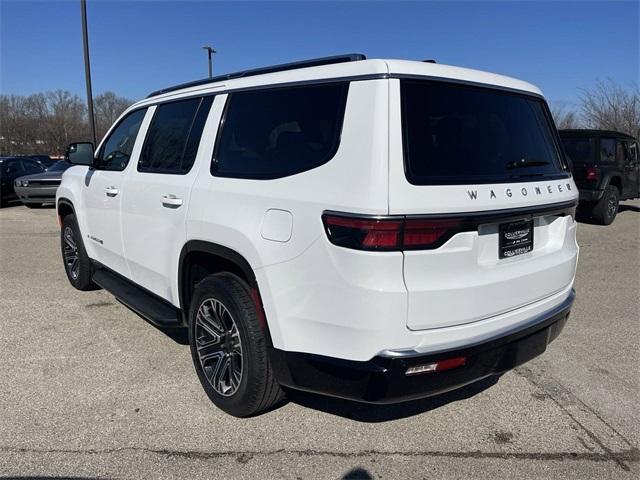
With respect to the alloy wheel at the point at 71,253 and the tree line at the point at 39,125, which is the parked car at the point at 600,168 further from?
the tree line at the point at 39,125

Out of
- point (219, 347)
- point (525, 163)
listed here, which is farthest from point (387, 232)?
point (219, 347)

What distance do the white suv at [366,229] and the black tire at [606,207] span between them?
940 centimetres

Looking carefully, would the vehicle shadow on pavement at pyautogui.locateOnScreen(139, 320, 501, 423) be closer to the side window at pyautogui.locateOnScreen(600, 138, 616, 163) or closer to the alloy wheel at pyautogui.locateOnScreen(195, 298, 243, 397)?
the alloy wheel at pyautogui.locateOnScreen(195, 298, 243, 397)

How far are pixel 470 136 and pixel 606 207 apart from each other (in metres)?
10.5

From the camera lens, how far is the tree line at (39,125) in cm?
5144

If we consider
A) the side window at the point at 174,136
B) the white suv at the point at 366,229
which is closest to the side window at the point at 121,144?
the side window at the point at 174,136

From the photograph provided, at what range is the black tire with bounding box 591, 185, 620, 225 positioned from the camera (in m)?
11.3

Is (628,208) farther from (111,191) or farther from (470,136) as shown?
(111,191)

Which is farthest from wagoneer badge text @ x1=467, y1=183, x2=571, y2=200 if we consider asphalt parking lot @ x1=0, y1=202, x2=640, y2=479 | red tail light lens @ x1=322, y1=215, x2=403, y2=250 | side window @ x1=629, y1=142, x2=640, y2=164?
side window @ x1=629, y1=142, x2=640, y2=164

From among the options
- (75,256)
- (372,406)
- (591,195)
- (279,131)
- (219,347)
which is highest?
(279,131)

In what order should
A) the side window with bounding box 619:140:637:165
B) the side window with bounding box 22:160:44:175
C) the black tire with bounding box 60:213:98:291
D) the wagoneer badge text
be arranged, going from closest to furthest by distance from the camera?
the wagoneer badge text
the black tire with bounding box 60:213:98:291
the side window with bounding box 619:140:637:165
the side window with bounding box 22:160:44:175

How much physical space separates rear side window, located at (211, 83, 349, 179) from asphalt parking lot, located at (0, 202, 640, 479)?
4.97 feet

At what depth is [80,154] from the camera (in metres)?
4.83

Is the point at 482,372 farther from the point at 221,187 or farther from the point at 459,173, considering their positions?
the point at 221,187
